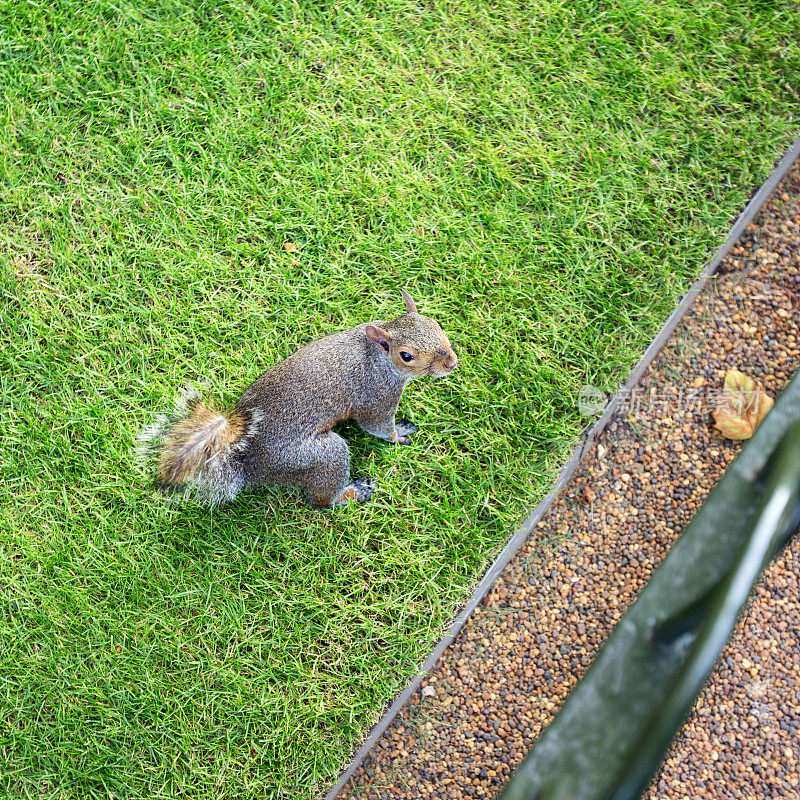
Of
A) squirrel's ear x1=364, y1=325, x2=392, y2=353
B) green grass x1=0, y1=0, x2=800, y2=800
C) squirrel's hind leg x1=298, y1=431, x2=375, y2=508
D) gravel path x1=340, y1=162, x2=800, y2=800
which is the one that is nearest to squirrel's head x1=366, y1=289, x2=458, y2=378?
squirrel's ear x1=364, y1=325, x2=392, y2=353

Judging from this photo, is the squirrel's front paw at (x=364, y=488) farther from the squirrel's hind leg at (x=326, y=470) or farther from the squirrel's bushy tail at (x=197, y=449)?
the squirrel's bushy tail at (x=197, y=449)

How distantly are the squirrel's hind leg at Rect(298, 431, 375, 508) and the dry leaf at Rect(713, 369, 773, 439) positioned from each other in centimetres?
163

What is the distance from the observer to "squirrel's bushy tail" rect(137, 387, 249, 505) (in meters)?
2.58

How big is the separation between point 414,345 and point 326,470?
1.89ft

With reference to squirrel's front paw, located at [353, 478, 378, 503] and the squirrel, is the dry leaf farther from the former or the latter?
squirrel's front paw, located at [353, 478, 378, 503]

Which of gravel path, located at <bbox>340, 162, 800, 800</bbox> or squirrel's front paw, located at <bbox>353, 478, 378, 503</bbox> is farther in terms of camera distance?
squirrel's front paw, located at <bbox>353, 478, 378, 503</bbox>

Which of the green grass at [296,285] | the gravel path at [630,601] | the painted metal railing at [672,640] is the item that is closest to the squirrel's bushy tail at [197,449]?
the green grass at [296,285]

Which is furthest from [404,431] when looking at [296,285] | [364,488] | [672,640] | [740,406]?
[672,640]

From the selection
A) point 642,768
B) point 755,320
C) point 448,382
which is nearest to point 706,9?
point 755,320

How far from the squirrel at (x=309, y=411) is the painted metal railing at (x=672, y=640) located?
3.76 ft

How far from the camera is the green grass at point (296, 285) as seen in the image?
2811mm

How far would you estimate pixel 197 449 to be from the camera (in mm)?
2570

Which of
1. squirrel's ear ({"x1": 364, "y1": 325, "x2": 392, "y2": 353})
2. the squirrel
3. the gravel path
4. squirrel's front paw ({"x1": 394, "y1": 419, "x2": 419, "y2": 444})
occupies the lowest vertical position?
the gravel path

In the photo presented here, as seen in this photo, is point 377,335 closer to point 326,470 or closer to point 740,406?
point 326,470
